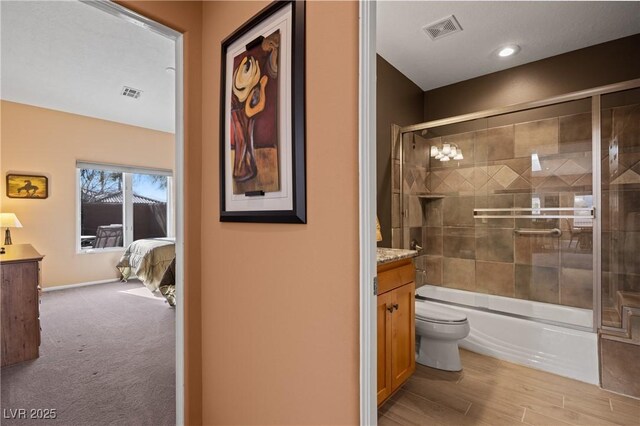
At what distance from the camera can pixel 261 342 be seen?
133cm

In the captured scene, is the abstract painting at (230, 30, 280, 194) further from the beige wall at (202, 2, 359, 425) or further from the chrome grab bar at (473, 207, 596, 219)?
the chrome grab bar at (473, 207, 596, 219)

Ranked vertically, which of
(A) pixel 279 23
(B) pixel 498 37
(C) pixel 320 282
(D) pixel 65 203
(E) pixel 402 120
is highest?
(B) pixel 498 37

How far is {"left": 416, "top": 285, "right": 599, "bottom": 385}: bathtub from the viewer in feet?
7.12

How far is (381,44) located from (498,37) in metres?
0.99

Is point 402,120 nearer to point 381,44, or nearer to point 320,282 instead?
point 381,44

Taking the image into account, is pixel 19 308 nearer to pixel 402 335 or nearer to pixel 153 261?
pixel 153 261

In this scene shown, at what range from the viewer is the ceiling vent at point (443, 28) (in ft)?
7.58

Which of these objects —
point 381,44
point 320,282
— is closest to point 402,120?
point 381,44

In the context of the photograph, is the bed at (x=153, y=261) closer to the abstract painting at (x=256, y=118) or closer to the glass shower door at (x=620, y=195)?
the abstract painting at (x=256, y=118)

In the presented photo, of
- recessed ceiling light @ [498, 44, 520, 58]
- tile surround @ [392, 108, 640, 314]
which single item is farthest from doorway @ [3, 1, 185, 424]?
recessed ceiling light @ [498, 44, 520, 58]

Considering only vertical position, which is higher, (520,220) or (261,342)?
(520,220)

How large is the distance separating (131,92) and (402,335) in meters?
4.46

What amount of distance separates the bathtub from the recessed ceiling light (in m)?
2.42

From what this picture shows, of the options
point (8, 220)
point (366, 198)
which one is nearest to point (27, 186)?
point (8, 220)
